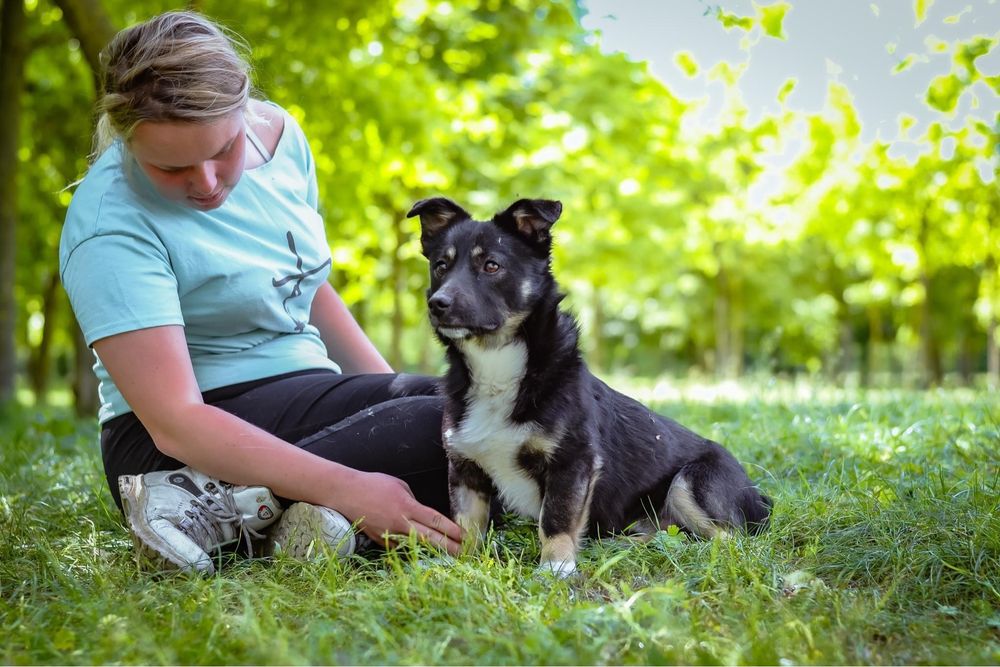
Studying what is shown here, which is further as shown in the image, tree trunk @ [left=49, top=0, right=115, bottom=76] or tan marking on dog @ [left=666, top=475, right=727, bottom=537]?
tree trunk @ [left=49, top=0, right=115, bottom=76]

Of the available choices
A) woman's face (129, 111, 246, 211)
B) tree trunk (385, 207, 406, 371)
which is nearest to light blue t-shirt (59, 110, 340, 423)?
woman's face (129, 111, 246, 211)

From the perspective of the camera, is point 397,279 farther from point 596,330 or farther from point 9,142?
point 596,330

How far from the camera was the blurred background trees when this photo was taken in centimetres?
907

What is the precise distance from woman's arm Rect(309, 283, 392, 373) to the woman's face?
1.03 m

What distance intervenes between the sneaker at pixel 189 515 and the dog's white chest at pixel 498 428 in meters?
0.76

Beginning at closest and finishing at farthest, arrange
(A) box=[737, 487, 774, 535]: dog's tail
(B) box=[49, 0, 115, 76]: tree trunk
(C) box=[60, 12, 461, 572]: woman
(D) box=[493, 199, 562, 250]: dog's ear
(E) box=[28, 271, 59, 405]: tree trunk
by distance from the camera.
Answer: (C) box=[60, 12, 461, 572]: woman → (D) box=[493, 199, 562, 250]: dog's ear → (A) box=[737, 487, 774, 535]: dog's tail → (B) box=[49, 0, 115, 76]: tree trunk → (E) box=[28, 271, 59, 405]: tree trunk

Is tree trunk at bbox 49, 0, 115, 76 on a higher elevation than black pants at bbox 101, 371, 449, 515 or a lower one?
higher

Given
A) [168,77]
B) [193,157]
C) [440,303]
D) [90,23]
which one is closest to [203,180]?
[193,157]

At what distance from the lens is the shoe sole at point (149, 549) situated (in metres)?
3.02

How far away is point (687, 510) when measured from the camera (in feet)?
11.4

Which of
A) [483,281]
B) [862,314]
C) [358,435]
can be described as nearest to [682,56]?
[483,281]

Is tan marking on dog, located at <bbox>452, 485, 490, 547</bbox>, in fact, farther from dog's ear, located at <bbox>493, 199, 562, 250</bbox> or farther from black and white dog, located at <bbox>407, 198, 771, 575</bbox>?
dog's ear, located at <bbox>493, 199, 562, 250</bbox>

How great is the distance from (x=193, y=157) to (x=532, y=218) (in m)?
1.25

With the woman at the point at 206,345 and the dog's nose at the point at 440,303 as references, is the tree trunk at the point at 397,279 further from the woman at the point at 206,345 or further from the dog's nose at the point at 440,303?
the dog's nose at the point at 440,303
